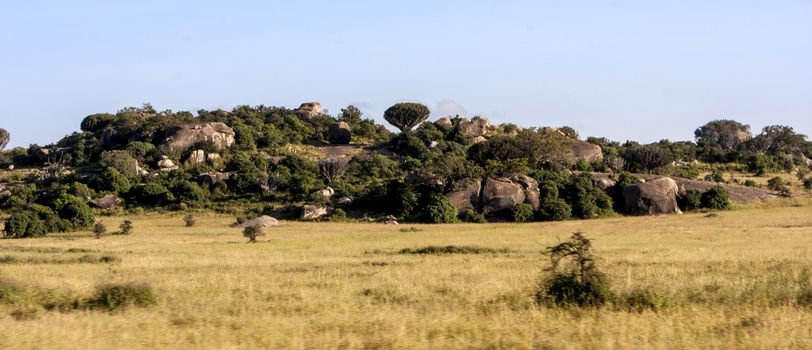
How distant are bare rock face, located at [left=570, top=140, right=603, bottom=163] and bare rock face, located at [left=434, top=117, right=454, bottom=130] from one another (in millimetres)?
18295

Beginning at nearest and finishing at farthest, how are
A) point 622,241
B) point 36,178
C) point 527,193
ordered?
point 622,241 → point 527,193 → point 36,178

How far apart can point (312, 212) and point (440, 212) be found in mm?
10381

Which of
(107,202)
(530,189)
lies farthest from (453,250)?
(107,202)

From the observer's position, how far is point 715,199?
63.6m

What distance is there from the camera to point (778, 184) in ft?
233

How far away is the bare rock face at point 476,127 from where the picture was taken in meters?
100

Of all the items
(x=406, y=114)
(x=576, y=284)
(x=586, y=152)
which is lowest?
(x=576, y=284)

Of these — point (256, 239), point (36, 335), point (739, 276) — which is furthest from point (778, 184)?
point (36, 335)

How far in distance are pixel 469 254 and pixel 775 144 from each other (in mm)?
98302

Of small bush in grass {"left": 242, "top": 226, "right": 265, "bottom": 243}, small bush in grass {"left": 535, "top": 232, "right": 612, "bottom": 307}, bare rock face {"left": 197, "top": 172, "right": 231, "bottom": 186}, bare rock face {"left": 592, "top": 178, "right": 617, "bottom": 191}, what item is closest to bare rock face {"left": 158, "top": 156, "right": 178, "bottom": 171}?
bare rock face {"left": 197, "top": 172, "right": 231, "bottom": 186}

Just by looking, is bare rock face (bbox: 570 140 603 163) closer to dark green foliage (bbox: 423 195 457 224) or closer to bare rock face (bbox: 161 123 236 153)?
dark green foliage (bbox: 423 195 457 224)

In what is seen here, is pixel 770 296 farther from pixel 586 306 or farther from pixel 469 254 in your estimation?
pixel 469 254

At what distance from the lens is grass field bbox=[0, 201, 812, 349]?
11.5 metres

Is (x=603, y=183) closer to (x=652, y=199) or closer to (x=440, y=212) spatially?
(x=652, y=199)
